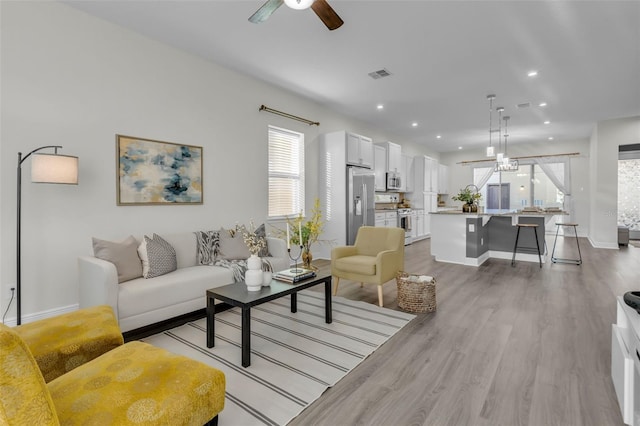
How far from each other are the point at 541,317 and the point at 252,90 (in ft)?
15.2

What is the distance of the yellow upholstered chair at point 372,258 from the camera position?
3574 mm

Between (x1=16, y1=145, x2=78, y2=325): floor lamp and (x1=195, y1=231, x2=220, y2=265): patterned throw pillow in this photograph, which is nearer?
(x1=16, y1=145, x2=78, y2=325): floor lamp

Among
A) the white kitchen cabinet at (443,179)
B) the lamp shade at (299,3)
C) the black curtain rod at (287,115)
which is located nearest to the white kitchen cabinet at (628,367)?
the lamp shade at (299,3)

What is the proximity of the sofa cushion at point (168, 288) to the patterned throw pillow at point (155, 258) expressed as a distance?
0.07 m

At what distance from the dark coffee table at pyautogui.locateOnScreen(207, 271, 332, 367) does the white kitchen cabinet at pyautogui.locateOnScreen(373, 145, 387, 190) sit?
4.72m

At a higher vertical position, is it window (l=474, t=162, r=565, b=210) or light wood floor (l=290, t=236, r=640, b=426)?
window (l=474, t=162, r=565, b=210)

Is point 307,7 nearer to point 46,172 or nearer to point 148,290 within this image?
point 46,172

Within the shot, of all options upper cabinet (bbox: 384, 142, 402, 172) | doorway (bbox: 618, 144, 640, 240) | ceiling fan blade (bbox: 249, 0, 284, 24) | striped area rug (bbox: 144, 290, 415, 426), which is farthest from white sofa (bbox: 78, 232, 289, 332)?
doorway (bbox: 618, 144, 640, 240)

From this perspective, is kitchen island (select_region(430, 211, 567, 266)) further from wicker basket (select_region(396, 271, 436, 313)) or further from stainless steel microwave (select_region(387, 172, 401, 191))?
wicker basket (select_region(396, 271, 436, 313))

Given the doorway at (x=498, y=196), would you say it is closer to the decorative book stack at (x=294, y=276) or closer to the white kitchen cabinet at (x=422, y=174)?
the white kitchen cabinet at (x=422, y=174)

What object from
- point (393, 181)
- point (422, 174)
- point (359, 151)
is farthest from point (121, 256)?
point (422, 174)

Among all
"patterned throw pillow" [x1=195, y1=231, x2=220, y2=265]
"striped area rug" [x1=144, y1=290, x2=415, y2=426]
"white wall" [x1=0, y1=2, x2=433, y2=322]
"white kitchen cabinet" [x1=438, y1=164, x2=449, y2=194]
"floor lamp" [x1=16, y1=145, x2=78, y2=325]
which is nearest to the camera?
"striped area rug" [x1=144, y1=290, x2=415, y2=426]

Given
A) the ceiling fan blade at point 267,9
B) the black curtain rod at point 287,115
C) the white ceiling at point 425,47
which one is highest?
the white ceiling at point 425,47

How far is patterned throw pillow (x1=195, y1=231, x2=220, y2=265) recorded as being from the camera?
3770mm
